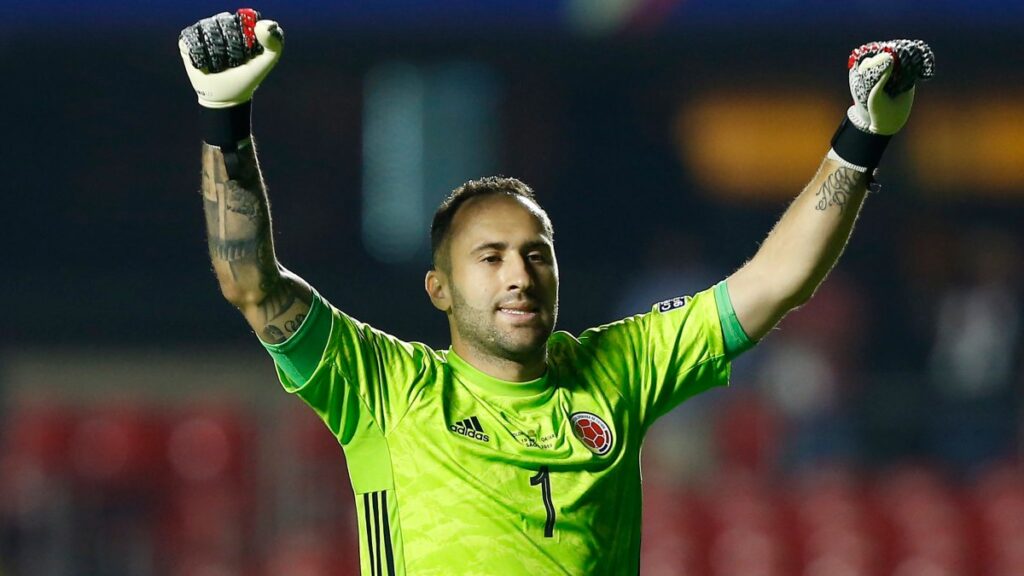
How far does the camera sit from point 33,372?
11984 mm

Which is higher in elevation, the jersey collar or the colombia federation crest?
the jersey collar

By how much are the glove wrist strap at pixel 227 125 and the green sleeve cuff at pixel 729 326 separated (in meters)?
1.31

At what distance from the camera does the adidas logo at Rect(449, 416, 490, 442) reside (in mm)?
4219

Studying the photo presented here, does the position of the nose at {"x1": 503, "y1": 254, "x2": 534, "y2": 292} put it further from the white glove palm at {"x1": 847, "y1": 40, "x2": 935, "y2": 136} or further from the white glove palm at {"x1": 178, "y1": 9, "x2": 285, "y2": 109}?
the white glove palm at {"x1": 847, "y1": 40, "x2": 935, "y2": 136}

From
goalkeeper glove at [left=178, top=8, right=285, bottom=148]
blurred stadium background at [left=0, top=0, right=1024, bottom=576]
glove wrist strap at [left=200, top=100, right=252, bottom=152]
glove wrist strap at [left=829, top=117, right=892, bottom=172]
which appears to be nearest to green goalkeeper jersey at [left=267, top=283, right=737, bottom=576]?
glove wrist strap at [left=200, top=100, right=252, bottom=152]

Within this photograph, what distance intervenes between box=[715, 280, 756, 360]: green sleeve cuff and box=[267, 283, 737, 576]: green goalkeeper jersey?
13.7 inches

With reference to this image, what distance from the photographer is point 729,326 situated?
4543 millimetres

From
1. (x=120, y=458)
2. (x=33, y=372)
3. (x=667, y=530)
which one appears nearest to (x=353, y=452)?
(x=667, y=530)

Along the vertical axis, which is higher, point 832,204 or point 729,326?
point 832,204

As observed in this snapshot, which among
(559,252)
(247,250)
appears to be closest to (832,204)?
(247,250)

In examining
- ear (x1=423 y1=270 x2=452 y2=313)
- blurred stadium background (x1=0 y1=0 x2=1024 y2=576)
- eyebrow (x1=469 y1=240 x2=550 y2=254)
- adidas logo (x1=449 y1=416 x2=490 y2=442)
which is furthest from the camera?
blurred stadium background (x1=0 y1=0 x2=1024 y2=576)

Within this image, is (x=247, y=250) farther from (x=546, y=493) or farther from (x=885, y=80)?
(x=885, y=80)

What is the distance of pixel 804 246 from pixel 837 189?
17cm

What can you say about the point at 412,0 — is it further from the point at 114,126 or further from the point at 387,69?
the point at 114,126
